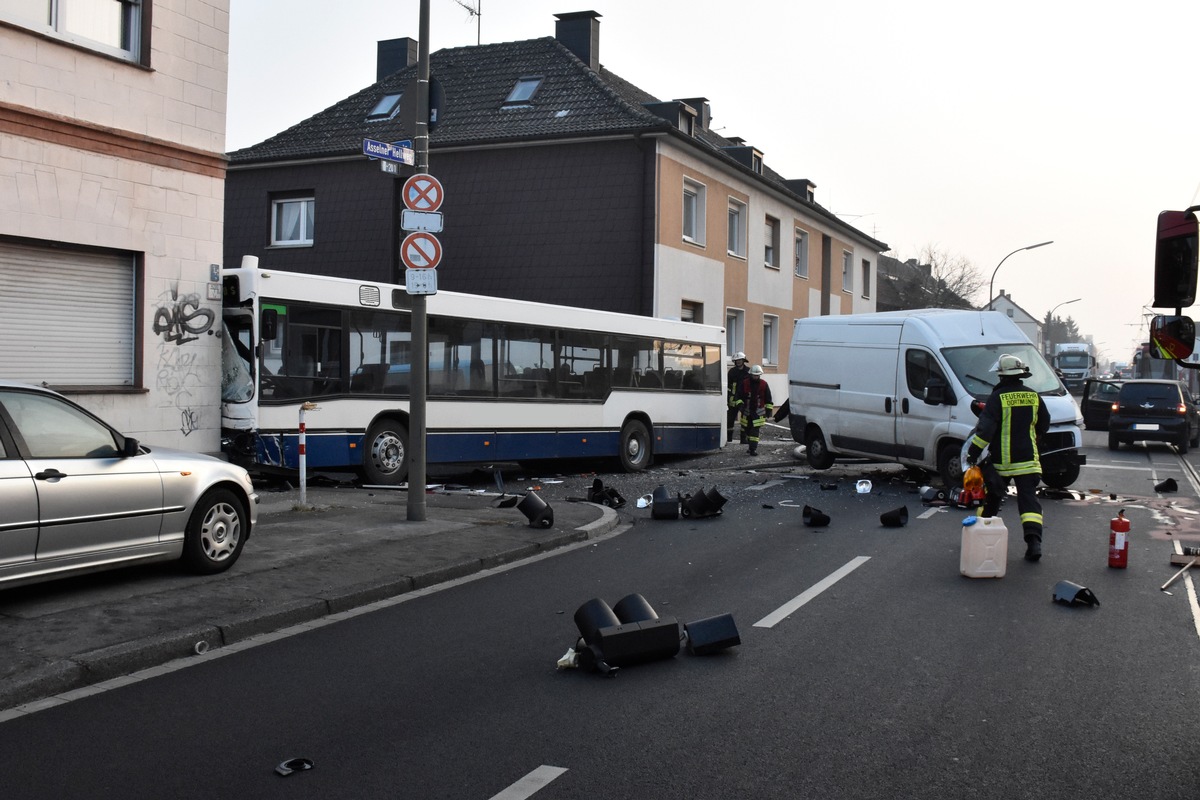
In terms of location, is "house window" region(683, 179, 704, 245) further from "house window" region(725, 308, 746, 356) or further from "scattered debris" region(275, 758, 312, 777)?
"scattered debris" region(275, 758, 312, 777)

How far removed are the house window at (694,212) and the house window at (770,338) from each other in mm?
5920

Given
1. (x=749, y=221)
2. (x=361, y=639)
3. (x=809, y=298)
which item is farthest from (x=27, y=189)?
(x=809, y=298)

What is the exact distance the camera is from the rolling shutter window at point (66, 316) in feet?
38.3

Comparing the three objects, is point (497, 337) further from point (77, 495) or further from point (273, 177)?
point (273, 177)

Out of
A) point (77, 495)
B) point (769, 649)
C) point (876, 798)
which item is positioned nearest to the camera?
point (876, 798)

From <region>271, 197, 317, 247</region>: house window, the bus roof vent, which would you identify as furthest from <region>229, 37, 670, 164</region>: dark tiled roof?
the bus roof vent

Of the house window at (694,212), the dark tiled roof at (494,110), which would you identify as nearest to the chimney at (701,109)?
the dark tiled roof at (494,110)

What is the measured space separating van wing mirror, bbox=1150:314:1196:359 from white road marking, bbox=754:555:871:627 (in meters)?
2.76

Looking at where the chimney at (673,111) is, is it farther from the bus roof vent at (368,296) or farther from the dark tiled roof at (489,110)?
the bus roof vent at (368,296)

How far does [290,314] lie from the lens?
13.6 metres

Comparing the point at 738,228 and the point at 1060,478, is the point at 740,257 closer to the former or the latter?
the point at 738,228

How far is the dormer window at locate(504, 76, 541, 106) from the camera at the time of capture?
28859 mm

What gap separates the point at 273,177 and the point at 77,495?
25637mm

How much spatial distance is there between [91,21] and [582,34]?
20.1 metres
